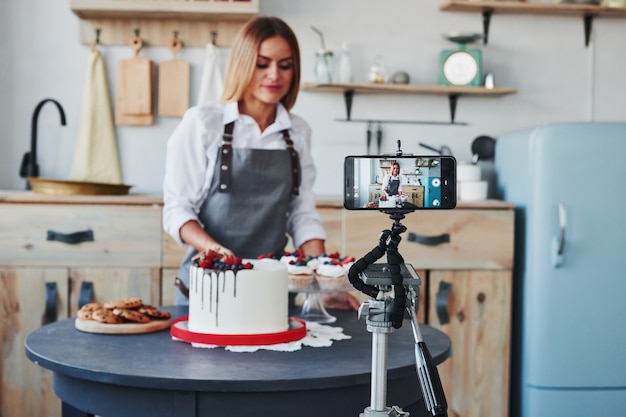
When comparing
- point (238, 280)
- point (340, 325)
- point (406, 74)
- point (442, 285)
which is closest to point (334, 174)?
point (406, 74)

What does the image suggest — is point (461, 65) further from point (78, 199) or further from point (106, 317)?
point (106, 317)

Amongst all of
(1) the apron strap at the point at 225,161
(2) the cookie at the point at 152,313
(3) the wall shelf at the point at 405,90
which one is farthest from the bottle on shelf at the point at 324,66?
(2) the cookie at the point at 152,313

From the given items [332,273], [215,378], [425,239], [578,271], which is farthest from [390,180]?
[578,271]

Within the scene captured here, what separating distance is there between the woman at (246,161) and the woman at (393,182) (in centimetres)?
116

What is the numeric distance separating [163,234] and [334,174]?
920mm

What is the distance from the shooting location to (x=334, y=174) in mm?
3691

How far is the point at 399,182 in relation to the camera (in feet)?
3.44

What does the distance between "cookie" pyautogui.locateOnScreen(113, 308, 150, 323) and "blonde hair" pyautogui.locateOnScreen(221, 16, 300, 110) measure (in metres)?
0.75

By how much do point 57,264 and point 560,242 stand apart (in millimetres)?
1891

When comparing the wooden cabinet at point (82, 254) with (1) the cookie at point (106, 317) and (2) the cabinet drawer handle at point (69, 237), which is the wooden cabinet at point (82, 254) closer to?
(2) the cabinet drawer handle at point (69, 237)

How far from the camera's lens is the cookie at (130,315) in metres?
1.78

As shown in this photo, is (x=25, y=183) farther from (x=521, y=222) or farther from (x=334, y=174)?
(x=521, y=222)

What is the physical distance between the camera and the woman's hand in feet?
7.12

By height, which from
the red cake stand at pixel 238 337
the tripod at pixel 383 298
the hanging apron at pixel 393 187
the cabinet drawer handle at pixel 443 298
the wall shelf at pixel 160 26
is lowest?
the cabinet drawer handle at pixel 443 298
